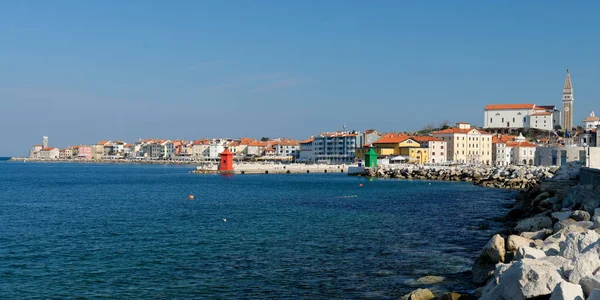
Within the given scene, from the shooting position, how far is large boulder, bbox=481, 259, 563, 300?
820cm

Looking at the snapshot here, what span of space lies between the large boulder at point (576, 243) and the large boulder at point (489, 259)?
5.85 ft

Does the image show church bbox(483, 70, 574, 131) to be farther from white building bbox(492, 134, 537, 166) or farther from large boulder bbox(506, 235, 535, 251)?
large boulder bbox(506, 235, 535, 251)

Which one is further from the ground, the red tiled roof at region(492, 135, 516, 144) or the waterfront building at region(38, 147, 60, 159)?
the red tiled roof at region(492, 135, 516, 144)

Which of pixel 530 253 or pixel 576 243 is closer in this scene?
pixel 576 243

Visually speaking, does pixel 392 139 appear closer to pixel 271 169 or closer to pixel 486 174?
pixel 271 169

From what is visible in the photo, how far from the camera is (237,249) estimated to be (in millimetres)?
17047

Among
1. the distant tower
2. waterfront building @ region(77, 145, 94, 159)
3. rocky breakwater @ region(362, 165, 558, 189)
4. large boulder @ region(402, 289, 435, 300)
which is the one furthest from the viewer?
waterfront building @ region(77, 145, 94, 159)

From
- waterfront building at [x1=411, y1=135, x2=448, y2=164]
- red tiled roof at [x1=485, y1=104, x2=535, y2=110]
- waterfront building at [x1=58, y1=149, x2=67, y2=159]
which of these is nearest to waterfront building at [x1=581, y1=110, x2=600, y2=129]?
red tiled roof at [x1=485, y1=104, x2=535, y2=110]

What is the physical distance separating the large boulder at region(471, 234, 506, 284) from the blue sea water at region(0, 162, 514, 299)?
0.36 meters

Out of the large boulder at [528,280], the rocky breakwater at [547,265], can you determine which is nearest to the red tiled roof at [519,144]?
the rocky breakwater at [547,265]

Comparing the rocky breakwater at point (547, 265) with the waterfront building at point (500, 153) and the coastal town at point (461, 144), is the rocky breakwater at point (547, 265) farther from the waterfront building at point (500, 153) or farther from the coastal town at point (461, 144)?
the waterfront building at point (500, 153)

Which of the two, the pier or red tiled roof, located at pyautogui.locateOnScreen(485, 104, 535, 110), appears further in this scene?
red tiled roof, located at pyautogui.locateOnScreen(485, 104, 535, 110)

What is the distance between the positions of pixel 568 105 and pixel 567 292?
120m

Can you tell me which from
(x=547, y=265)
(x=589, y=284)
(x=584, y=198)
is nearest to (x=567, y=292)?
(x=589, y=284)
